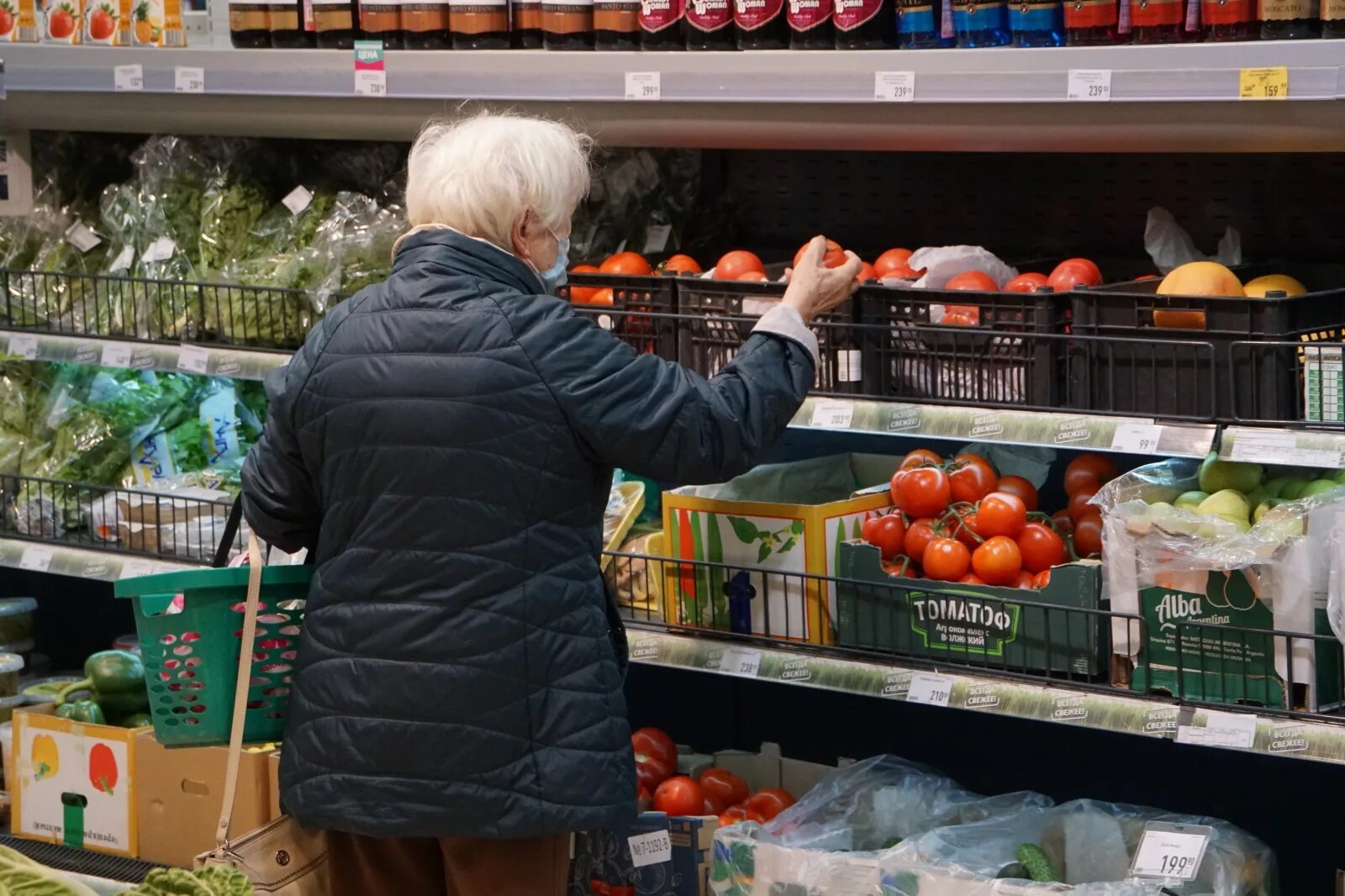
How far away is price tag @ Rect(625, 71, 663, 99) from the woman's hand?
0.41 metres

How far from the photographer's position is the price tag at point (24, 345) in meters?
3.70

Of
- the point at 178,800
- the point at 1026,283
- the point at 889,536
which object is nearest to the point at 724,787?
the point at 889,536


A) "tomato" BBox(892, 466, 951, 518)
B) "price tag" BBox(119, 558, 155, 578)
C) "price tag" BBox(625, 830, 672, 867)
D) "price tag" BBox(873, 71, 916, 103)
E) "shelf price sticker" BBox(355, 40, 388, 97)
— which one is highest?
"shelf price sticker" BBox(355, 40, 388, 97)

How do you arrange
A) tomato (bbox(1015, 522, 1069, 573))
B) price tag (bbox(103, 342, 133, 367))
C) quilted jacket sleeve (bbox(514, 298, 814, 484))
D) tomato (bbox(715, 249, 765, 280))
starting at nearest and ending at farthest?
quilted jacket sleeve (bbox(514, 298, 814, 484)) < tomato (bbox(1015, 522, 1069, 573)) < tomato (bbox(715, 249, 765, 280)) < price tag (bbox(103, 342, 133, 367))

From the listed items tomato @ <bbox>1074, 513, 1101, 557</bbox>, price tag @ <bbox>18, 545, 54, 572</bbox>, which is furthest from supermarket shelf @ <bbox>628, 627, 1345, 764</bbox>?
price tag @ <bbox>18, 545, 54, 572</bbox>

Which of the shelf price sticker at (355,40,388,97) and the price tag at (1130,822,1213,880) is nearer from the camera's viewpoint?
the price tag at (1130,822,1213,880)

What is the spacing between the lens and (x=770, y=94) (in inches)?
108

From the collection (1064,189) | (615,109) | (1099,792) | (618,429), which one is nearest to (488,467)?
(618,429)

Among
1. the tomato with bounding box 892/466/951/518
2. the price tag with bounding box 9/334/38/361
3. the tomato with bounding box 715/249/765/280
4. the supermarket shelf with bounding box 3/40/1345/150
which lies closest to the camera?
the supermarket shelf with bounding box 3/40/1345/150

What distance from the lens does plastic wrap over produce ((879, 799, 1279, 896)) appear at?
249 centimetres

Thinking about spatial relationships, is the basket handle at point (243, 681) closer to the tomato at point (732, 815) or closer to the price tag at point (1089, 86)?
the tomato at point (732, 815)

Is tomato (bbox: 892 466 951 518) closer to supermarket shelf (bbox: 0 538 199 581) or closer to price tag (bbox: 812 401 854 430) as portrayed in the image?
price tag (bbox: 812 401 854 430)

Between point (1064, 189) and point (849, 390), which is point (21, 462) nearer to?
point (849, 390)

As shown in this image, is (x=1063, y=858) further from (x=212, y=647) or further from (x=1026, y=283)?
(x=212, y=647)
